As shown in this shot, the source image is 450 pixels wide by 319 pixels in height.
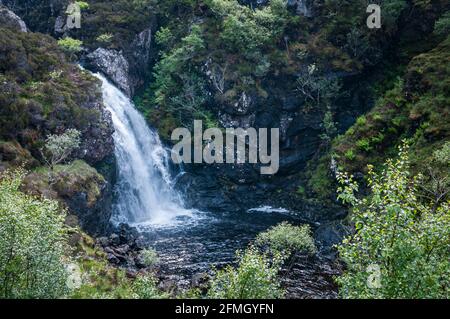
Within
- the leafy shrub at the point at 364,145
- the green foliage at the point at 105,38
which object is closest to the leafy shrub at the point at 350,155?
the leafy shrub at the point at 364,145

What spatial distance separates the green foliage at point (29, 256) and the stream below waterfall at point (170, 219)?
16251 millimetres

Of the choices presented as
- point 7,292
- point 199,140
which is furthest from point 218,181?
point 7,292

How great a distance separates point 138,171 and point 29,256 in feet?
107

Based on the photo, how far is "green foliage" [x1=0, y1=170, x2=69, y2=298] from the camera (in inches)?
676

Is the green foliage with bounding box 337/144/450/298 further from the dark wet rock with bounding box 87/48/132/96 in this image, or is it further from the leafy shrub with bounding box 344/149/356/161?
the dark wet rock with bounding box 87/48/132/96

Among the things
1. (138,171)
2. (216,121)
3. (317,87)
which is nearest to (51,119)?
(138,171)

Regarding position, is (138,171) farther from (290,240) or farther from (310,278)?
(310,278)

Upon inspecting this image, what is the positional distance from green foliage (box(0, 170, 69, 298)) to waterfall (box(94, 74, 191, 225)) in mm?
27074

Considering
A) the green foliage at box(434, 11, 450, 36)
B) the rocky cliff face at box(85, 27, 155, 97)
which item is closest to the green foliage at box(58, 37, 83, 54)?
the rocky cliff face at box(85, 27, 155, 97)

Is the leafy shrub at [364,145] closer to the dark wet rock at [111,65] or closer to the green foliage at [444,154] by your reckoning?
the green foliage at [444,154]

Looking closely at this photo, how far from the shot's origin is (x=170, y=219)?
157ft

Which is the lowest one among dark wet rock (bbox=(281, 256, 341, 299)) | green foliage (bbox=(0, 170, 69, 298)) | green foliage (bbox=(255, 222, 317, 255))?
dark wet rock (bbox=(281, 256, 341, 299))

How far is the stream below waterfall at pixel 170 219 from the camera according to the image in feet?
115

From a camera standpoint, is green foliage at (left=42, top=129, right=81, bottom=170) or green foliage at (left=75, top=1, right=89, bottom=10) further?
green foliage at (left=75, top=1, right=89, bottom=10)
